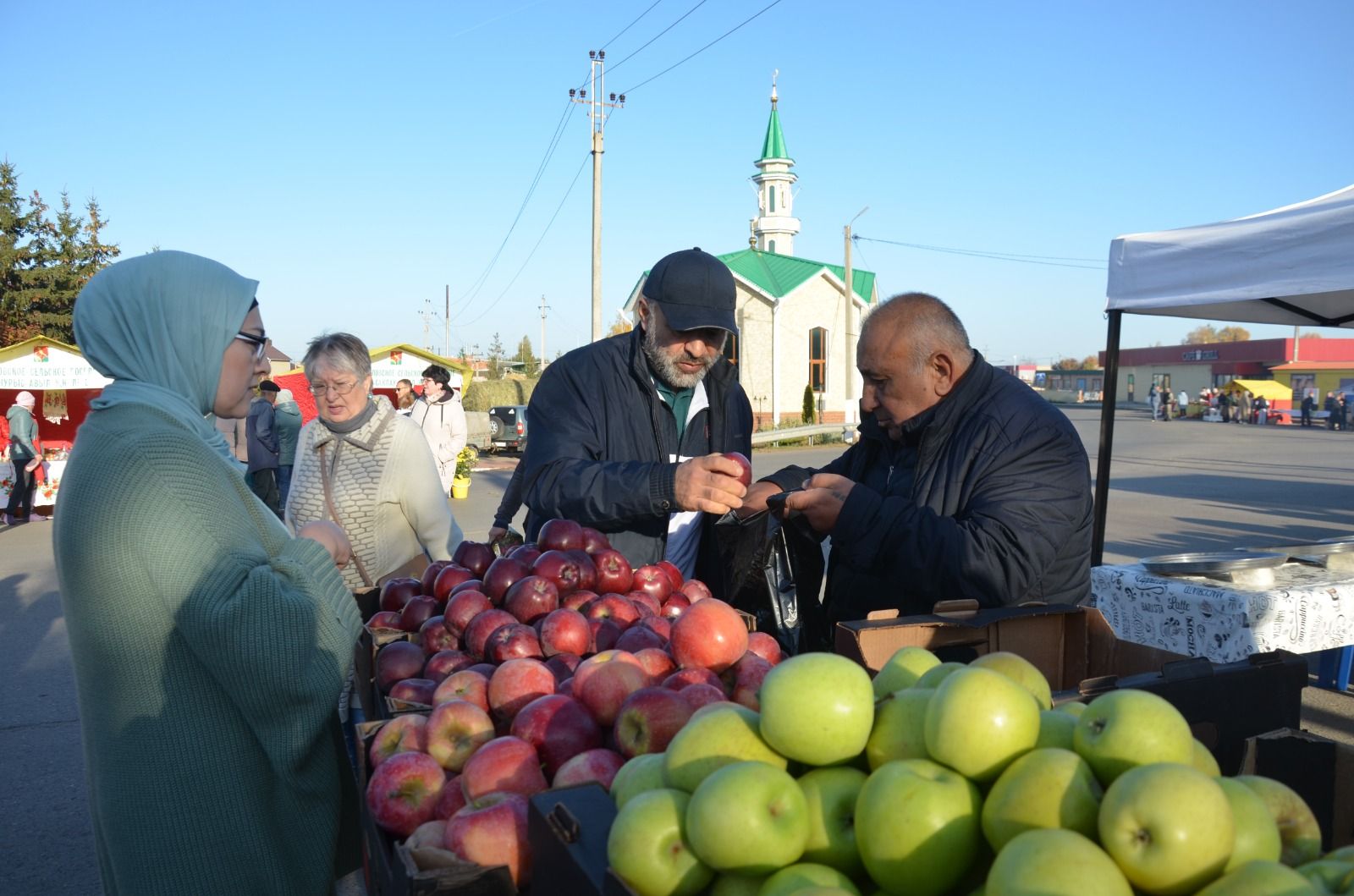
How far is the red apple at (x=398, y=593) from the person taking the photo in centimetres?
296

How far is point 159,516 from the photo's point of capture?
1702 millimetres

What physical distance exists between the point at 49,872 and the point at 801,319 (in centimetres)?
3250

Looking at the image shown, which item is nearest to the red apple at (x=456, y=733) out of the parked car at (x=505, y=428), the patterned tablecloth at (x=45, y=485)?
the patterned tablecloth at (x=45, y=485)

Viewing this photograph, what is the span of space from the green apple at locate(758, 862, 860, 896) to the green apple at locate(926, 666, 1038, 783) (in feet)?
0.68

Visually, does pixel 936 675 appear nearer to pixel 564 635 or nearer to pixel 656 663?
pixel 656 663

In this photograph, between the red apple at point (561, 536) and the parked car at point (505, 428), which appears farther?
the parked car at point (505, 428)

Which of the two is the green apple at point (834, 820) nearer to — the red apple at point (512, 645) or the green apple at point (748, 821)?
the green apple at point (748, 821)

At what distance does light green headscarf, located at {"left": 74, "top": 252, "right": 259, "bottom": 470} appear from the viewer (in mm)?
1879

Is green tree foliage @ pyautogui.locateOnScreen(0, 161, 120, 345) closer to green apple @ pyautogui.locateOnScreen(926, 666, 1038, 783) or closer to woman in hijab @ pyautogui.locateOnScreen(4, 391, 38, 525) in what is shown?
woman in hijab @ pyautogui.locateOnScreen(4, 391, 38, 525)

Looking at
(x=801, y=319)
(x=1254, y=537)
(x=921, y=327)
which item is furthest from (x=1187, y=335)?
(x=921, y=327)

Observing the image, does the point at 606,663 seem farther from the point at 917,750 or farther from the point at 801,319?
the point at 801,319

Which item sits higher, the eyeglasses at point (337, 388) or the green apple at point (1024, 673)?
the eyeglasses at point (337, 388)

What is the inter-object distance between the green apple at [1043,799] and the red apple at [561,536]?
1.87m

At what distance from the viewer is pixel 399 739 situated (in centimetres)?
189
